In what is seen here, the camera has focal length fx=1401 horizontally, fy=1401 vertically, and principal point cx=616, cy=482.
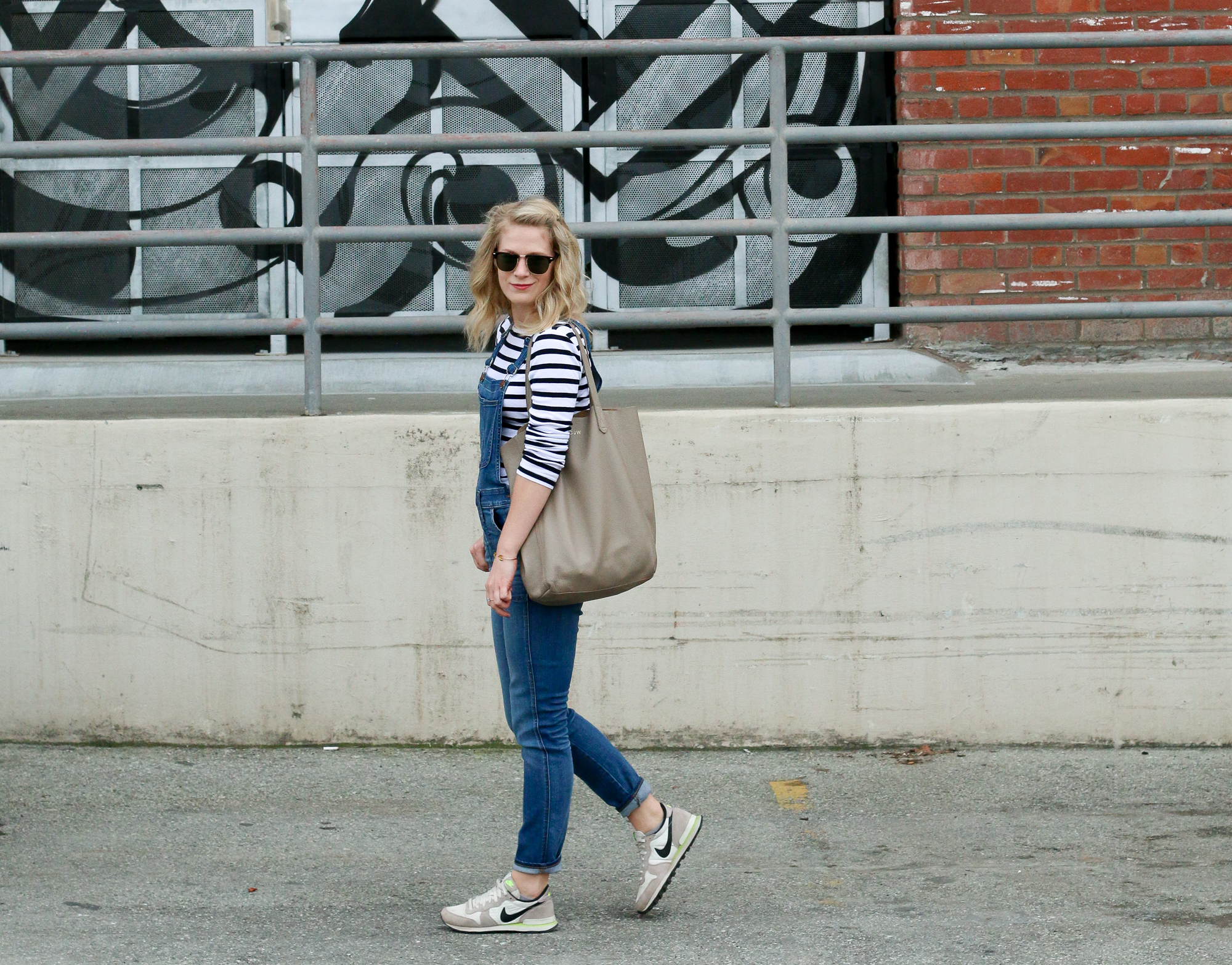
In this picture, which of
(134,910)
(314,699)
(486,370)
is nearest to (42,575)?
(314,699)

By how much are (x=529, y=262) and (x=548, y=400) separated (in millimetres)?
339

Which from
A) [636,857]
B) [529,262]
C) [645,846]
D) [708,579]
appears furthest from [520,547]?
[708,579]

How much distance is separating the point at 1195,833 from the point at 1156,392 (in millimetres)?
1776

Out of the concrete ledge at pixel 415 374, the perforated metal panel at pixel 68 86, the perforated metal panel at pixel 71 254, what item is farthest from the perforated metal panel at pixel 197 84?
the concrete ledge at pixel 415 374

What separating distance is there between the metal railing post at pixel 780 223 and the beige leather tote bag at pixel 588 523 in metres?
1.75

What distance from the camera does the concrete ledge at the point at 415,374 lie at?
6180 millimetres

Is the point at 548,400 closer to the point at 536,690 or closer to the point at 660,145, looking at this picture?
the point at 536,690

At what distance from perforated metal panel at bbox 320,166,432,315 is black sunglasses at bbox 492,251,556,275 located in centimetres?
372

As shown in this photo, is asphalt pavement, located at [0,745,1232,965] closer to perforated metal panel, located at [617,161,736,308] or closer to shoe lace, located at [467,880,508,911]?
shoe lace, located at [467,880,508,911]

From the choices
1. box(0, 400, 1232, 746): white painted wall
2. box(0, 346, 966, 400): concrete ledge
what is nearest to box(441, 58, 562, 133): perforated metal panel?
box(0, 346, 966, 400): concrete ledge

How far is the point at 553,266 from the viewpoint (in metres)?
3.31

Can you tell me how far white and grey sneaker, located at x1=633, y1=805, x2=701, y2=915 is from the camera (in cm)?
354

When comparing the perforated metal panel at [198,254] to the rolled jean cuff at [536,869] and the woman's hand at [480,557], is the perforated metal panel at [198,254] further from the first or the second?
the rolled jean cuff at [536,869]

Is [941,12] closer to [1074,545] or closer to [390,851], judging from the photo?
[1074,545]
